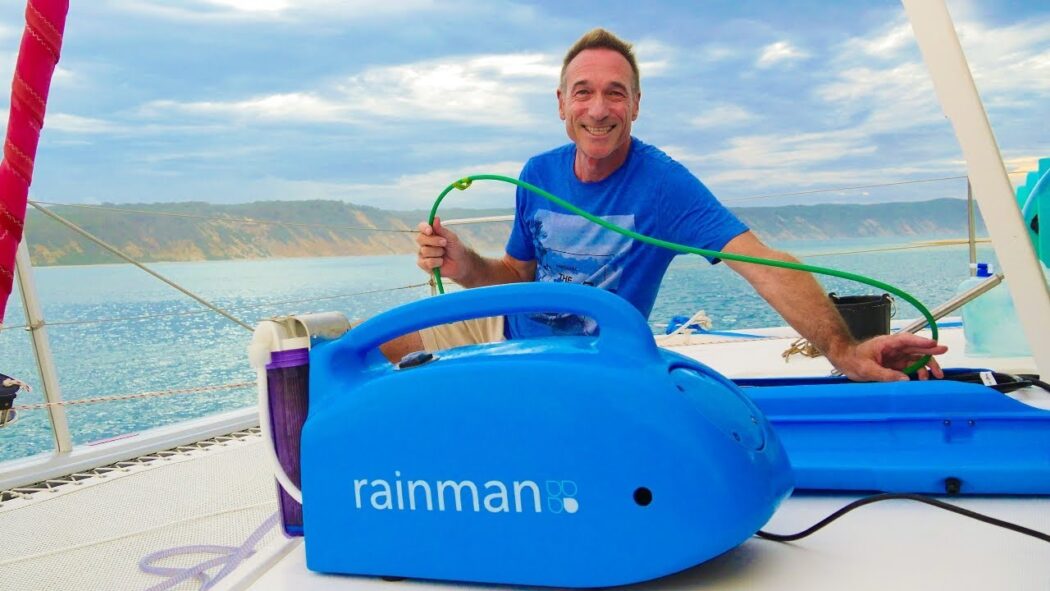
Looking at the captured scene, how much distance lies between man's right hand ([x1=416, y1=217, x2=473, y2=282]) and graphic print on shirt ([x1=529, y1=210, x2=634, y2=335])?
0.58 ft

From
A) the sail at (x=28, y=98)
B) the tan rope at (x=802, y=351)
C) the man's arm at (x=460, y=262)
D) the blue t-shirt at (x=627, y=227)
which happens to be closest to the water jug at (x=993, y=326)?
the tan rope at (x=802, y=351)

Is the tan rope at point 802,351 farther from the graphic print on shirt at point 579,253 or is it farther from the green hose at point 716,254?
the green hose at point 716,254

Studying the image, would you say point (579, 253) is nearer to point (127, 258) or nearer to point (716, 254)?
point (716, 254)

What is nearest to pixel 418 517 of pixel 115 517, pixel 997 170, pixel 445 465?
pixel 445 465

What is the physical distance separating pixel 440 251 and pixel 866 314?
2.54 feet

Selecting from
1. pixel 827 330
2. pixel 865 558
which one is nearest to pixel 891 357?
pixel 827 330

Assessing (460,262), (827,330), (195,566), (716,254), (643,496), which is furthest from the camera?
(460,262)

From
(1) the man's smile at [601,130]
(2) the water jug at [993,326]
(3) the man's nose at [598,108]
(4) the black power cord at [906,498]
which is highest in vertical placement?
(3) the man's nose at [598,108]

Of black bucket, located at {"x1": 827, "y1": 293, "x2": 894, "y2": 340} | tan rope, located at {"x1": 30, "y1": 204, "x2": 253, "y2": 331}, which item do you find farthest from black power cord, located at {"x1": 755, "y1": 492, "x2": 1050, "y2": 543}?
tan rope, located at {"x1": 30, "y1": 204, "x2": 253, "y2": 331}

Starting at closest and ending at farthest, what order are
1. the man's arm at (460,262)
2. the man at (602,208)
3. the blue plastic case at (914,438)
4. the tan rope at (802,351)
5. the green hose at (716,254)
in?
the blue plastic case at (914,438) → the green hose at (716,254) → the man's arm at (460,262) → the man at (602,208) → the tan rope at (802,351)

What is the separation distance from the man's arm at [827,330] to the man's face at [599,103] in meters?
0.31

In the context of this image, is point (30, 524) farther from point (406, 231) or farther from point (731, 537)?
point (731, 537)

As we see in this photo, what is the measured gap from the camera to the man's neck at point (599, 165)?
1483 mm

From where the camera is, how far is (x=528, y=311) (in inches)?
20.4
